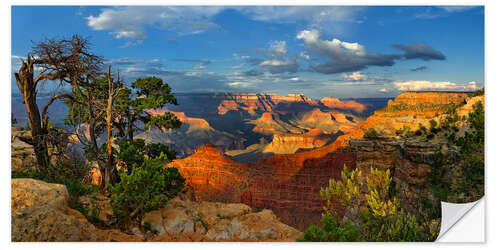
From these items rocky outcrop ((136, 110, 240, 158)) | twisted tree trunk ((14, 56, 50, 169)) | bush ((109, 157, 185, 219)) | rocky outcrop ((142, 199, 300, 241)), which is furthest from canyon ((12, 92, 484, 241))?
twisted tree trunk ((14, 56, 50, 169))

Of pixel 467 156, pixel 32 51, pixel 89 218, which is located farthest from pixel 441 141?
pixel 32 51

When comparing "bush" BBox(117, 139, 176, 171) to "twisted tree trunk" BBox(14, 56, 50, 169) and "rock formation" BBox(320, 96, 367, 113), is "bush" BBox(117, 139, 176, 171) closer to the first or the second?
"twisted tree trunk" BBox(14, 56, 50, 169)

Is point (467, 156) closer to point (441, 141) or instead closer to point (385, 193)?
point (441, 141)

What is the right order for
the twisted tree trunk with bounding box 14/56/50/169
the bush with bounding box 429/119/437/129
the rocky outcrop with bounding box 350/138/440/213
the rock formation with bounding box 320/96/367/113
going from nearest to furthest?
the twisted tree trunk with bounding box 14/56/50/169 < the rocky outcrop with bounding box 350/138/440/213 < the bush with bounding box 429/119/437/129 < the rock formation with bounding box 320/96/367/113

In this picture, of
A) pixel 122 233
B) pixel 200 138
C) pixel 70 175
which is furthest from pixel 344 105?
pixel 200 138

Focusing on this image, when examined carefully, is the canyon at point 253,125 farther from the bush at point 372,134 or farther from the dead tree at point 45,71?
the dead tree at point 45,71

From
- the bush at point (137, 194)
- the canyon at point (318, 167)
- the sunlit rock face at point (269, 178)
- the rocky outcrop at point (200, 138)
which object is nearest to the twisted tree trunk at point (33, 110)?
the bush at point (137, 194)

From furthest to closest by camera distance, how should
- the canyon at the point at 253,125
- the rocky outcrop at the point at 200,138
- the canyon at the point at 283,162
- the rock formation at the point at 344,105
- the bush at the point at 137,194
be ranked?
the rocky outcrop at the point at 200,138 < the canyon at the point at 253,125 < the rock formation at the point at 344,105 < the canyon at the point at 283,162 < the bush at the point at 137,194

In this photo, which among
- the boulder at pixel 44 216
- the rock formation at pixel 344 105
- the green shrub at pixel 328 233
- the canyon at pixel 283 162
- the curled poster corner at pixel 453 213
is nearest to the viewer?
the green shrub at pixel 328 233
